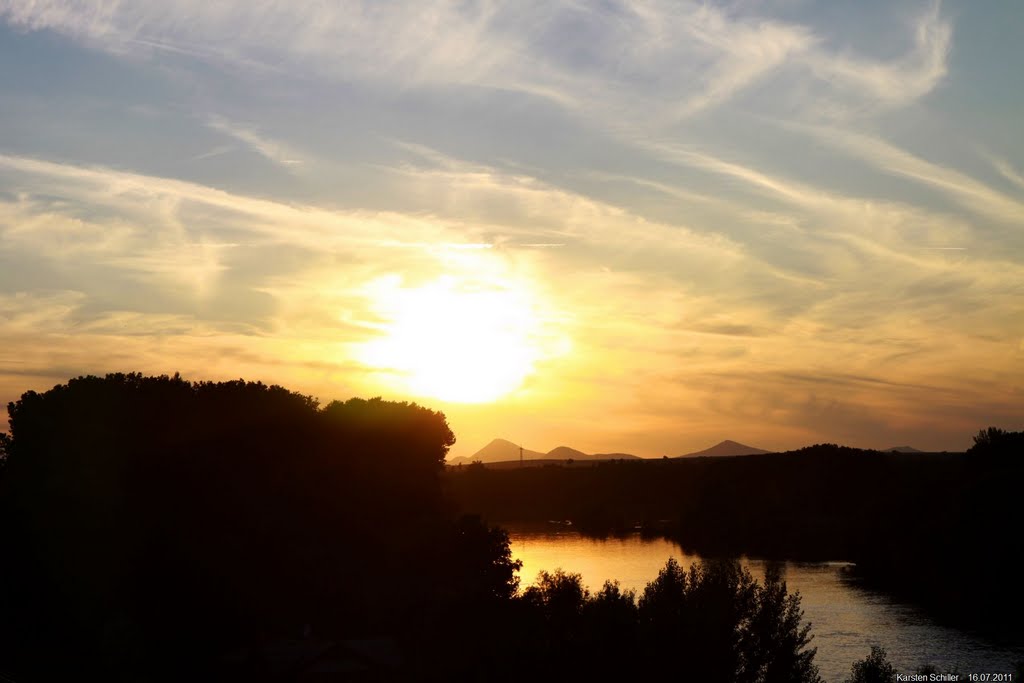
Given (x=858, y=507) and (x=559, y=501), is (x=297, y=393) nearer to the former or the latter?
(x=858, y=507)

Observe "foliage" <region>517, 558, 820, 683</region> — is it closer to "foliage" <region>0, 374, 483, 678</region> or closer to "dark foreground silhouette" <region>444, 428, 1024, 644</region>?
"foliage" <region>0, 374, 483, 678</region>

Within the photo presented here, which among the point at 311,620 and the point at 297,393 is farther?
the point at 297,393

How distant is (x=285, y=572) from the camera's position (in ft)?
206

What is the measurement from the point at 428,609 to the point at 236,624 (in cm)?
1067

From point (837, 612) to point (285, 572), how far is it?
3936cm

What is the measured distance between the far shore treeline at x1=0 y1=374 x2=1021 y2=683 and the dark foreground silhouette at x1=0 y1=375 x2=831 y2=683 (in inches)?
5.8

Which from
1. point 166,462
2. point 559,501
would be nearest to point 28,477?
point 166,462

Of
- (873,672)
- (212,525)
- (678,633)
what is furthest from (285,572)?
(873,672)

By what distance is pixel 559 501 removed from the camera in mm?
175750

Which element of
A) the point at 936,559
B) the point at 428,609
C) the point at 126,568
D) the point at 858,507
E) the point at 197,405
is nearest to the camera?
the point at 428,609

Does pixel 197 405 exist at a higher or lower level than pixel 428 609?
higher

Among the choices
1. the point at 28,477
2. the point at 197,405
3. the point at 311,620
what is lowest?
the point at 311,620

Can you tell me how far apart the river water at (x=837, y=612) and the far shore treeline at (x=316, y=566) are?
3995mm

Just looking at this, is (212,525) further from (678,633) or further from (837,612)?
(837,612)
